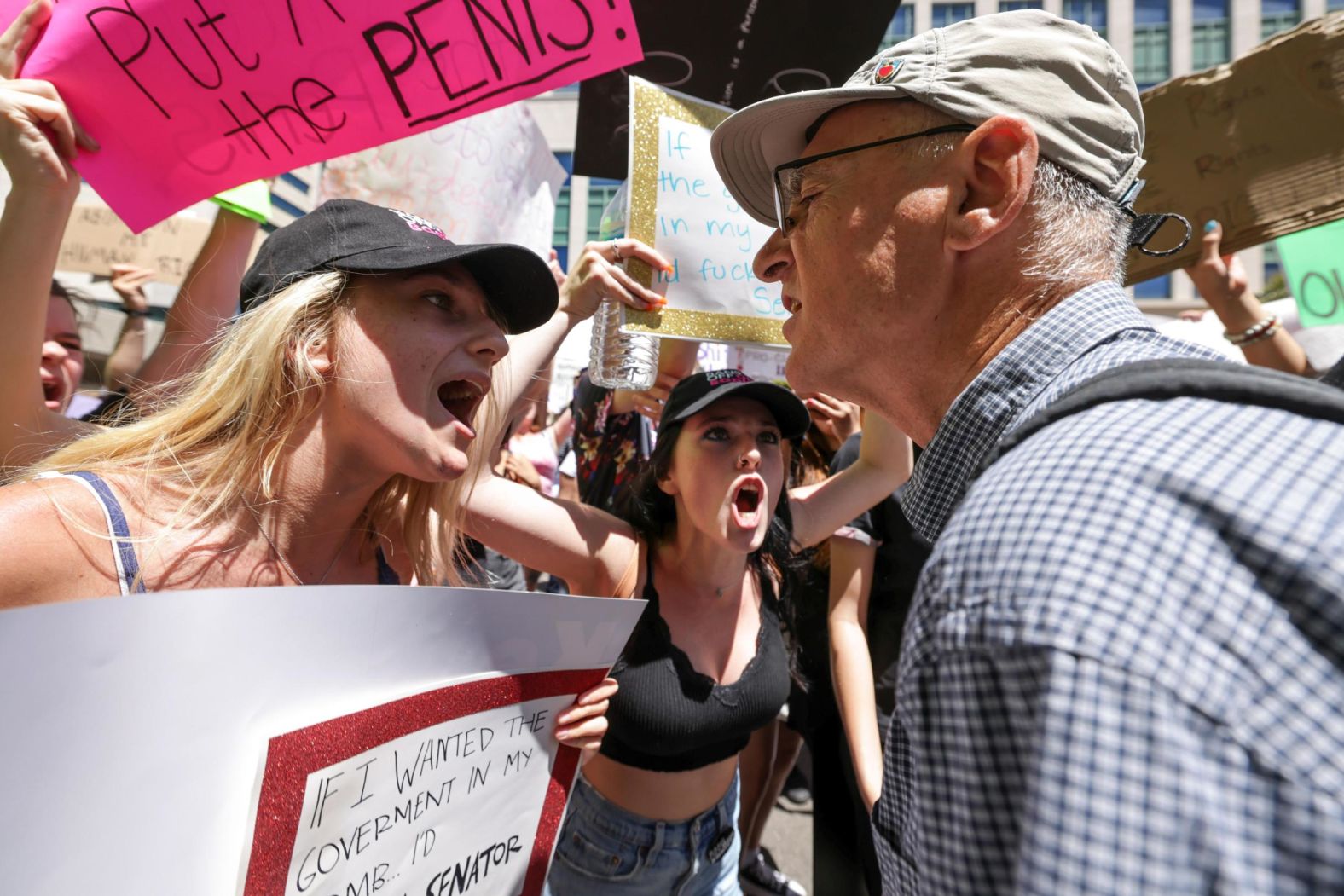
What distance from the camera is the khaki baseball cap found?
1133mm

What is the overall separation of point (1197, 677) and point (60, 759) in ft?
3.33

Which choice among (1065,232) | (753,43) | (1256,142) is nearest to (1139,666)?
(1065,232)

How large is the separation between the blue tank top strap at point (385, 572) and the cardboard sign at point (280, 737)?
489mm

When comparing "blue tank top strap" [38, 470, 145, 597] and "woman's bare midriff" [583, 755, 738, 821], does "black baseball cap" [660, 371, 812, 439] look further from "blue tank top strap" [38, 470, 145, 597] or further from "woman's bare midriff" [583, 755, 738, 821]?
"blue tank top strap" [38, 470, 145, 597]

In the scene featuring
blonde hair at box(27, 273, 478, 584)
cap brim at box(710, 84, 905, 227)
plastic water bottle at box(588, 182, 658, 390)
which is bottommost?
plastic water bottle at box(588, 182, 658, 390)

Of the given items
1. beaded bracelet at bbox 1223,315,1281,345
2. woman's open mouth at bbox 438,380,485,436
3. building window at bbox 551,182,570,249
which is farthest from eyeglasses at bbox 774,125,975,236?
building window at bbox 551,182,570,249

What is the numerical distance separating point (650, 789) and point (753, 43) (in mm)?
2271

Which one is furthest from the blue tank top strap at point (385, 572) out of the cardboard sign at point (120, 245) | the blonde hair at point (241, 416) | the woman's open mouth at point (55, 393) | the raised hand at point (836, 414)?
the cardboard sign at point (120, 245)

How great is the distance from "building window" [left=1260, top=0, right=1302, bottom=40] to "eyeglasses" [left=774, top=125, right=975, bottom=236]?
1491 inches

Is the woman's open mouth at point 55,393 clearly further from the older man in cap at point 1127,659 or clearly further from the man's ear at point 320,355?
the older man in cap at point 1127,659

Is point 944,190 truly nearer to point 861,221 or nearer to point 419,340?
point 861,221

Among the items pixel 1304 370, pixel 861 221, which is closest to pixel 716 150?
pixel 861 221

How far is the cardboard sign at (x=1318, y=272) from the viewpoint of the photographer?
10.1 feet

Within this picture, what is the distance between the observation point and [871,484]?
263 cm
